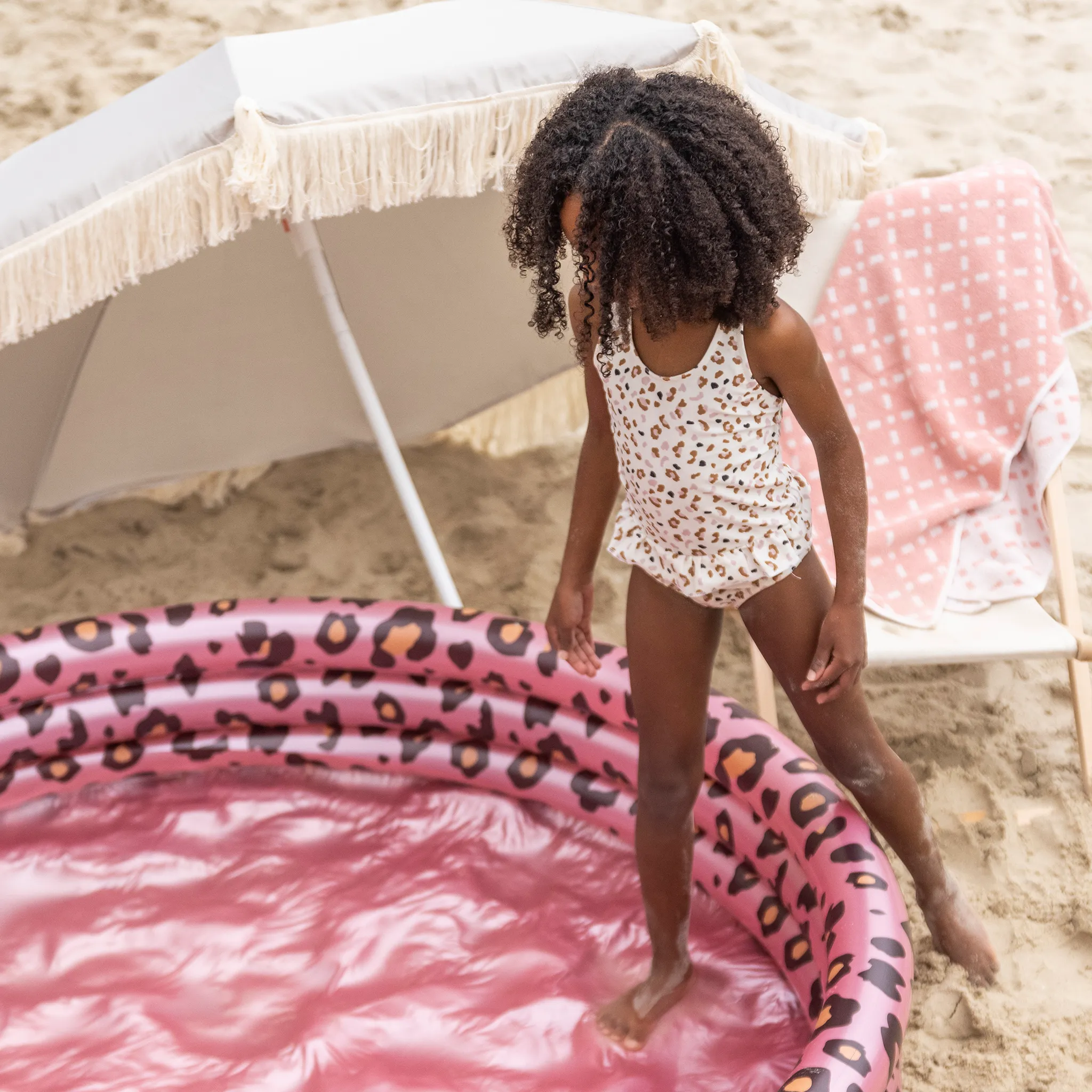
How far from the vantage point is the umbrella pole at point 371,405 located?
244 cm

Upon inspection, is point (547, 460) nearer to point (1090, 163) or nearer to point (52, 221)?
point (52, 221)

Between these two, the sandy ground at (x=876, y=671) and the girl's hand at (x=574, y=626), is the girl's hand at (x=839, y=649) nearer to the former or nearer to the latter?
the girl's hand at (x=574, y=626)

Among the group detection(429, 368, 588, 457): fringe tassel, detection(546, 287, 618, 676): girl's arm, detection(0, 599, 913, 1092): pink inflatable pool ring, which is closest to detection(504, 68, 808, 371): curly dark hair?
detection(546, 287, 618, 676): girl's arm

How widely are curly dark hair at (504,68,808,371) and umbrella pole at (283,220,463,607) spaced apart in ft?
3.50

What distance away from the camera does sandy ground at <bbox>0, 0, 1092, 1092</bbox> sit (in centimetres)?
210

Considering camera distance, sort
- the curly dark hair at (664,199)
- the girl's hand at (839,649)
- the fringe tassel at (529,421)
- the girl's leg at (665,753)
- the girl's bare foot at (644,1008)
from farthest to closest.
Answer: the fringe tassel at (529,421) < the girl's bare foot at (644,1008) < the girl's leg at (665,753) < the girl's hand at (839,649) < the curly dark hair at (664,199)

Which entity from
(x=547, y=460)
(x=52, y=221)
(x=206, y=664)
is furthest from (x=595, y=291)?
(x=547, y=460)

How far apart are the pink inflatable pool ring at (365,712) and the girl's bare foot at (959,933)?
0.25 meters

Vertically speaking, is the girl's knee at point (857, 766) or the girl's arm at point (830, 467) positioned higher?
the girl's arm at point (830, 467)

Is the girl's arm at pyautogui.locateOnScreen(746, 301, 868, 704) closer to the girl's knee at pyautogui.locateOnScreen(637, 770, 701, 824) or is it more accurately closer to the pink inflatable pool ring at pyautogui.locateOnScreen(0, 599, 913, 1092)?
the girl's knee at pyautogui.locateOnScreen(637, 770, 701, 824)

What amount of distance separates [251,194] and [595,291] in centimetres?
70

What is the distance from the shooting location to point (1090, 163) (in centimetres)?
416

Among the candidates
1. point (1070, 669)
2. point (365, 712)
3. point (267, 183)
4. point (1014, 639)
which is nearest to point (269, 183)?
point (267, 183)

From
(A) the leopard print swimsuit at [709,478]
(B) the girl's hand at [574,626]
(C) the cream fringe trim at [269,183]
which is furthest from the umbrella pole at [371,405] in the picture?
(A) the leopard print swimsuit at [709,478]
